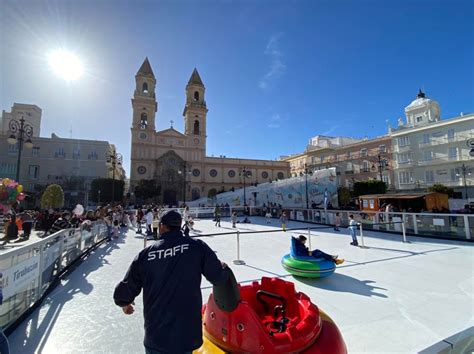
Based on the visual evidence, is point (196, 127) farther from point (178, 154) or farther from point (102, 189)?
point (102, 189)

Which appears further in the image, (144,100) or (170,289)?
(144,100)

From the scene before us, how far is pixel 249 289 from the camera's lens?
2914mm

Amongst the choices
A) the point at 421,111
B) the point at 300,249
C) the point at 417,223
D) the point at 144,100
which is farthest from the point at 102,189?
the point at 421,111

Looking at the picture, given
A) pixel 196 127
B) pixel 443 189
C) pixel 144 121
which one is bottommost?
pixel 443 189

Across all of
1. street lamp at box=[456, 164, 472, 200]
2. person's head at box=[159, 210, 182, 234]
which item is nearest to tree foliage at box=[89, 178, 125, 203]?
person's head at box=[159, 210, 182, 234]

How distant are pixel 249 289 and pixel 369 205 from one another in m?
20.4

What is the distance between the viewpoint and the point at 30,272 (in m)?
3.83

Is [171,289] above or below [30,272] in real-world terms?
above

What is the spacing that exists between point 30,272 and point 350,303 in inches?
218

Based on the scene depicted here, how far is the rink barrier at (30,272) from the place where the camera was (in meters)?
3.13

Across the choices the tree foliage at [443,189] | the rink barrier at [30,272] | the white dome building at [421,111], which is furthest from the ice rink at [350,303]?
the white dome building at [421,111]

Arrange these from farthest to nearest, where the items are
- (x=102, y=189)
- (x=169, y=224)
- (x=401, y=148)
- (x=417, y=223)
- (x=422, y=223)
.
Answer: (x=102, y=189)
(x=401, y=148)
(x=417, y=223)
(x=422, y=223)
(x=169, y=224)

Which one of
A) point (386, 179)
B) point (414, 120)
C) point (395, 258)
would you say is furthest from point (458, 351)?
point (414, 120)

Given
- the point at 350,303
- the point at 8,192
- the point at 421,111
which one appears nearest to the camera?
the point at 350,303
